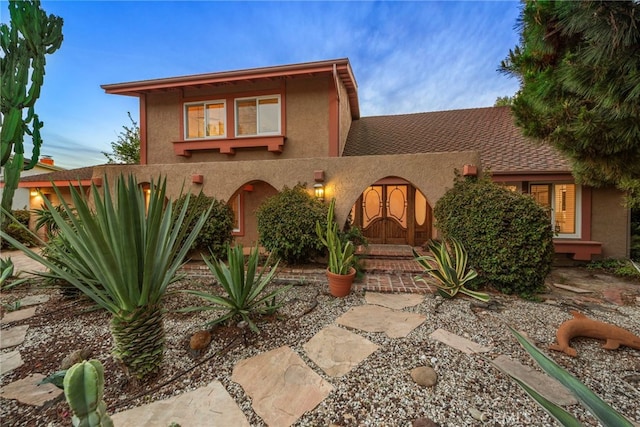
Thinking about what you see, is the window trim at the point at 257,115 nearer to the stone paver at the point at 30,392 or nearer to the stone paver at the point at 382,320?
the stone paver at the point at 382,320

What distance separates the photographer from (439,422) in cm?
186

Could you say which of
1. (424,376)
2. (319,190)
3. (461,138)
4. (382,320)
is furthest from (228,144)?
(461,138)

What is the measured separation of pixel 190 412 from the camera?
1928 millimetres

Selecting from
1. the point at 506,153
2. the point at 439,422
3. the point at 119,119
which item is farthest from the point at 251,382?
the point at 119,119

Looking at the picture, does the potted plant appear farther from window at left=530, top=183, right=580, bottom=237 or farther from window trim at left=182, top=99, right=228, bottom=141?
window at left=530, top=183, right=580, bottom=237

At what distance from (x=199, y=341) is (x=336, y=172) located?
15.2ft

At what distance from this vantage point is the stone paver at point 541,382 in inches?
81.6

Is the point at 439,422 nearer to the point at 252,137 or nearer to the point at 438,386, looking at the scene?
the point at 438,386

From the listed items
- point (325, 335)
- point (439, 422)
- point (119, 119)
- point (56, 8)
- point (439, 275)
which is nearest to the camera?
point (439, 422)

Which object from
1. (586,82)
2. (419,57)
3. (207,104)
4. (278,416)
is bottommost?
(278,416)

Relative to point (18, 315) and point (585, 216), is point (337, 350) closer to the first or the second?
point (18, 315)

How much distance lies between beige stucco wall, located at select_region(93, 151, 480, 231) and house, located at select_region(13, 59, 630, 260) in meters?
0.02

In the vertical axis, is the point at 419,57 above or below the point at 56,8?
above

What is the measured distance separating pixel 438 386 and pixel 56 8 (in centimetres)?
1009
